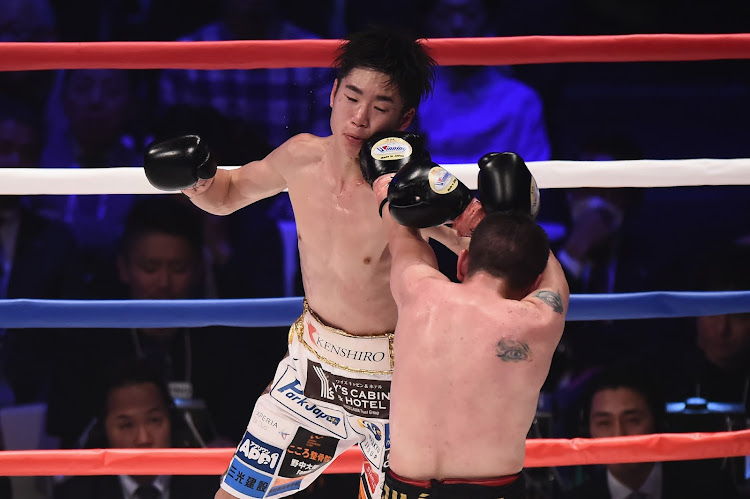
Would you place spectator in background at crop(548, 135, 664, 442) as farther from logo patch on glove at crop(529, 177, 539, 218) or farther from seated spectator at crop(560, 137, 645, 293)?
logo patch on glove at crop(529, 177, 539, 218)

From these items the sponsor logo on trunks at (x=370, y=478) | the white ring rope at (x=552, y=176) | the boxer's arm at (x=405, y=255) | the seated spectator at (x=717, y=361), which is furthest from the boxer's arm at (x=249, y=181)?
the seated spectator at (x=717, y=361)

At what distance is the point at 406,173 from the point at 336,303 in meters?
0.39

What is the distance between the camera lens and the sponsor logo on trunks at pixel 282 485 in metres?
1.91

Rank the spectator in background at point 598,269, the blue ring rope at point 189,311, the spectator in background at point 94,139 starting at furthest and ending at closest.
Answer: the spectator in background at point 94,139
the spectator in background at point 598,269
the blue ring rope at point 189,311

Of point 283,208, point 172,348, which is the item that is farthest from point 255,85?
point 172,348

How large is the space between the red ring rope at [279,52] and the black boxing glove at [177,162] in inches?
11.2

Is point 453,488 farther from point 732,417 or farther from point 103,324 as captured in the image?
point 732,417

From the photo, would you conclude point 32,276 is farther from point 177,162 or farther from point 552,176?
point 552,176

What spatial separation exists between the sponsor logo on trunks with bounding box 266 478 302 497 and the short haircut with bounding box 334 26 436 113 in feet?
2.71

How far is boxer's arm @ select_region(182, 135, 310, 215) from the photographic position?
6.22ft

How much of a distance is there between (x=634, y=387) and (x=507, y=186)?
4.75 ft

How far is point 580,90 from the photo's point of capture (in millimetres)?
3166

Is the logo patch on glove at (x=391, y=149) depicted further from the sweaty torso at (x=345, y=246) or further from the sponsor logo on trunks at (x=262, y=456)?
the sponsor logo on trunks at (x=262, y=456)

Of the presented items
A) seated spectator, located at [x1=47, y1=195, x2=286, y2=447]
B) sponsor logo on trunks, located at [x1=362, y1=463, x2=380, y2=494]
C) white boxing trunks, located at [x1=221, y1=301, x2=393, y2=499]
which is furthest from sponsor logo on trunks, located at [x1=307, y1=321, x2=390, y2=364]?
seated spectator, located at [x1=47, y1=195, x2=286, y2=447]
